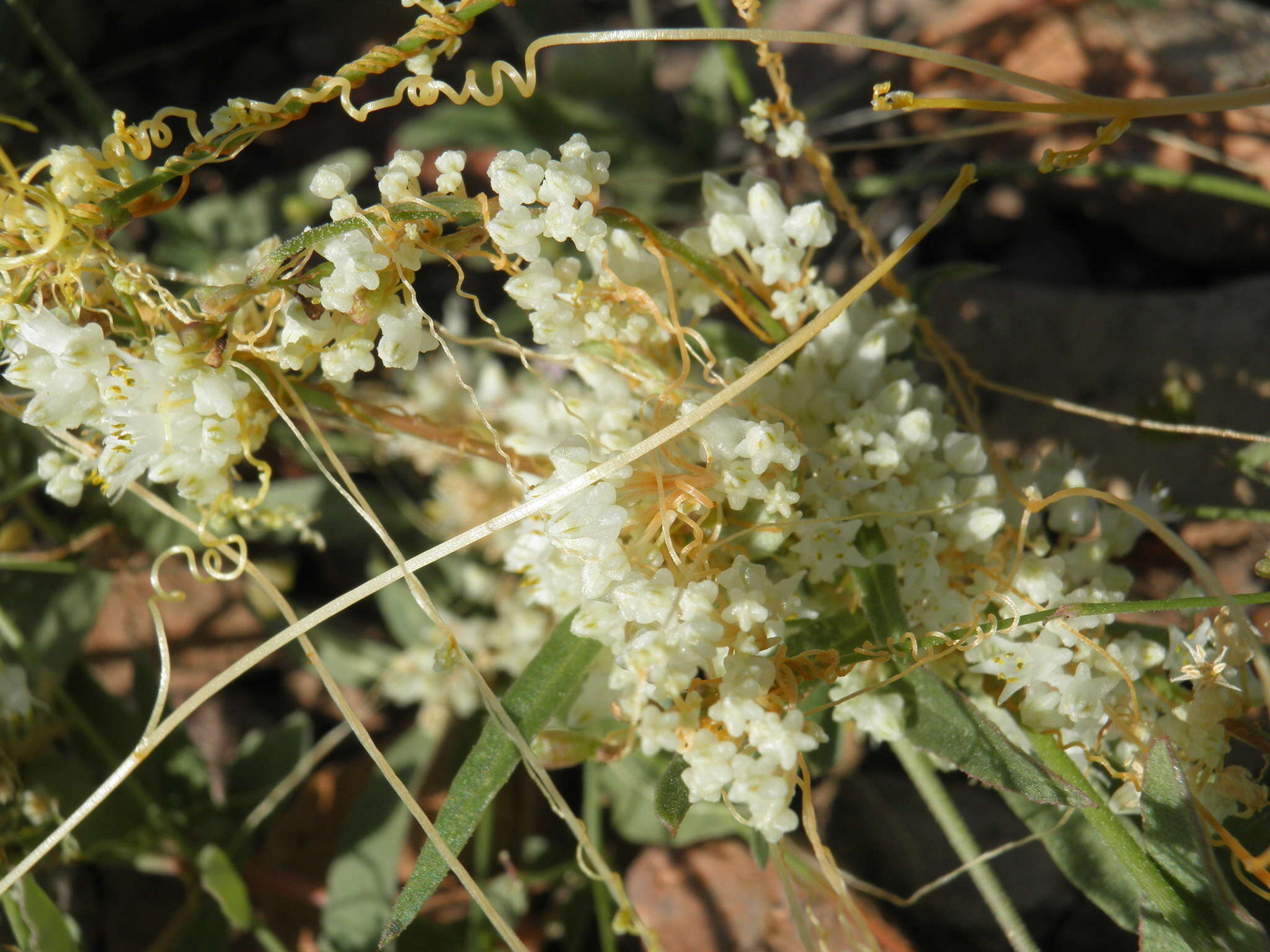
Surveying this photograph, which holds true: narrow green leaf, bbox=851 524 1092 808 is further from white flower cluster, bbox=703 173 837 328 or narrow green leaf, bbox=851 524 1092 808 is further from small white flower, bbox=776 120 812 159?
small white flower, bbox=776 120 812 159

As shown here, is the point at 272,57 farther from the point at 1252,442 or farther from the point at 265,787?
the point at 1252,442

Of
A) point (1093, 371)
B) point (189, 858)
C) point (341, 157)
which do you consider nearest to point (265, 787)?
point (189, 858)

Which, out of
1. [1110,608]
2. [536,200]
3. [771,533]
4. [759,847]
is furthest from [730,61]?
[759,847]

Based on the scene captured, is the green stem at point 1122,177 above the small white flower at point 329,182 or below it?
below

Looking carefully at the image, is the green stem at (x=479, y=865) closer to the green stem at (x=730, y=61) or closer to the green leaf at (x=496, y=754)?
the green leaf at (x=496, y=754)

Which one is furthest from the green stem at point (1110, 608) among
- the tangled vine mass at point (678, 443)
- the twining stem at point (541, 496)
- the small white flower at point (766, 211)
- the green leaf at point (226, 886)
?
the green leaf at point (226, 886)

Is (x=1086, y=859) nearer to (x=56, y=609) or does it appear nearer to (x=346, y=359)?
(x=346, y=359)

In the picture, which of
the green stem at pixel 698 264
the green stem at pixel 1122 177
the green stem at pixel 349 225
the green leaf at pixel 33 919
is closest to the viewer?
the green stem at pixel 349 225
